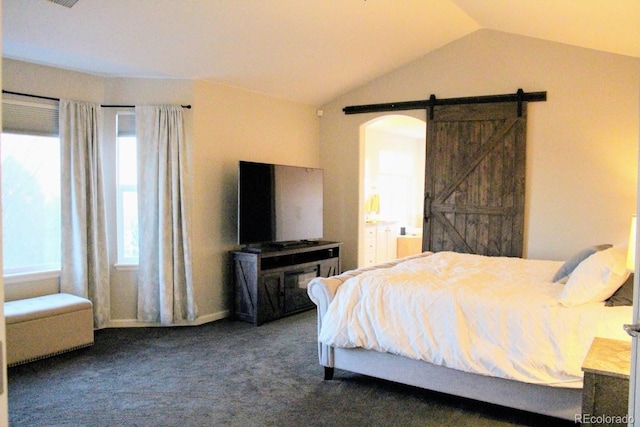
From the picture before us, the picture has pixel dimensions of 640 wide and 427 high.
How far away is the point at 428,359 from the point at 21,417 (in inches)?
99.4

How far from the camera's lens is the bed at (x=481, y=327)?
2.76 m

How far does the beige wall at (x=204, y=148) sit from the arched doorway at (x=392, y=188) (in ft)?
8.61

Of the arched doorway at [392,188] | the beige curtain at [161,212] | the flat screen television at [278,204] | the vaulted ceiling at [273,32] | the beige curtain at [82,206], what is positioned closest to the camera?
the vaulted ceiling at [273,32]

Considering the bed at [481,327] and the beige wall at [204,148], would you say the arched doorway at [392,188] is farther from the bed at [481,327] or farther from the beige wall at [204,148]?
the bed at [481,327]

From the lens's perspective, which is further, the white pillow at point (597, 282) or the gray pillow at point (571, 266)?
the gray pillow at point (571, 266)

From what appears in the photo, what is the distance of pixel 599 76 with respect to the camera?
516cm

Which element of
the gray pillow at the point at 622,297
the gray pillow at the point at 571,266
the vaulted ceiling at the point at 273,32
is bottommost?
the gray pillow at the point at 622,297

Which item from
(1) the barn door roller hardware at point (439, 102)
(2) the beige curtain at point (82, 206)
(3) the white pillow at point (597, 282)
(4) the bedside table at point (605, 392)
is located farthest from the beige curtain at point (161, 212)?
(4) the bedside table at point (605, 392)

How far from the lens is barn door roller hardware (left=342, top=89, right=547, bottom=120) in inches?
216

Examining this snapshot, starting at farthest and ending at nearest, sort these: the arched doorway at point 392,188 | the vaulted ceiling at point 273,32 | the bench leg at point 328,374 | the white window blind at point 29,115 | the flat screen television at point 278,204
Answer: the arched doorway at point 392,188, the flat screen television at point 278,204, the white window blind at point 29,115, the vaulted ceiling at point 273,32, the bench leg at point 328,374

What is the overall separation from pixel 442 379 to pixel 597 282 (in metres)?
1.10

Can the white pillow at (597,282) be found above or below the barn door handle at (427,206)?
below

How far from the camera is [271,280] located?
5.26 meters

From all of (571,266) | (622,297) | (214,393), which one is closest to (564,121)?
(571,266)
